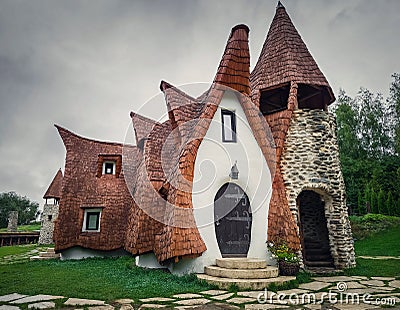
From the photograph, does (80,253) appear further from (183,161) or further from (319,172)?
(319,172)

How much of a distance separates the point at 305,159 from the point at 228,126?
2707 millimetres

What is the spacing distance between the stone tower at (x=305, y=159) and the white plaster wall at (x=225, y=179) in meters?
0.34

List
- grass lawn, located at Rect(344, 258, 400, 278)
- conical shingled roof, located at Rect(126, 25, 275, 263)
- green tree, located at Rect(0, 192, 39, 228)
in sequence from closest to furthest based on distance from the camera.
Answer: conical shingled roof, located at Rect(126, 25, 275, 263) → grass lawn, located at Rect(344, 258, 400, 278) → green tree, located at Rect(0, 192, 39, 228)

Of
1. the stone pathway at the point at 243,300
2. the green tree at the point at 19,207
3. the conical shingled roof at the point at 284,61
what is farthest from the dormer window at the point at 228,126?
the green tree at the point at 19,207

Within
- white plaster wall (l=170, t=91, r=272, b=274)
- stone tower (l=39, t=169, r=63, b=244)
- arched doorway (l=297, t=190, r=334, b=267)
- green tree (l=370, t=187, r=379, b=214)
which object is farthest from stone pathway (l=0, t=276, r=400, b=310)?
stone tower (l=39, t=169, r=63, b=244)

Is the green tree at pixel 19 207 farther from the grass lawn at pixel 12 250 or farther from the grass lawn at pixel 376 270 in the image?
the grass lawn at pixel 376 270

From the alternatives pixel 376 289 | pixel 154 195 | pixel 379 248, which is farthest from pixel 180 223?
pixel 379 248

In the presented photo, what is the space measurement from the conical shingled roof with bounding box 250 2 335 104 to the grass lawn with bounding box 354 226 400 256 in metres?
6.76

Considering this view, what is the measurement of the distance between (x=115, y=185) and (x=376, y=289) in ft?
36.7

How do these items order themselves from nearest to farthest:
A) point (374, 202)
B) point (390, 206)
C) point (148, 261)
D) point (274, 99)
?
point (148, 261), point (274, 99), point (390, 206), point (374, 202)

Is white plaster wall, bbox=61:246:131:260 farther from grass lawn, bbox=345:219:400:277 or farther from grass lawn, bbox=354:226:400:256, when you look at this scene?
grass lawn, bbox=354:226:400:256

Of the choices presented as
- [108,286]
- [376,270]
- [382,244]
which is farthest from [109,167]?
[382,244]

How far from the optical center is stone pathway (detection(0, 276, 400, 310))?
438 centimetres

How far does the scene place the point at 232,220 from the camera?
27.1ft
